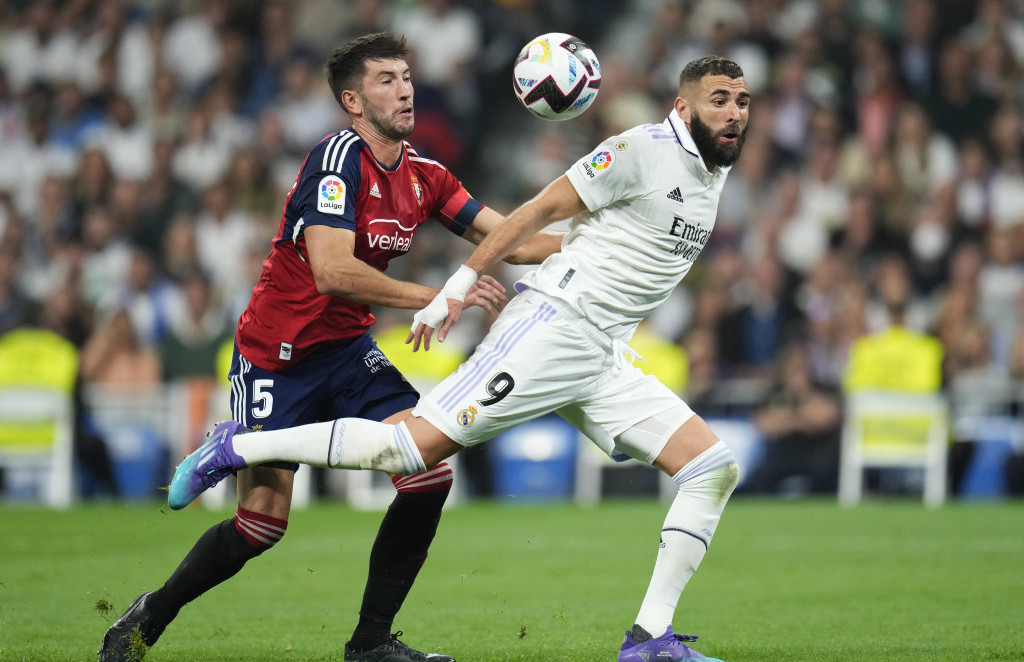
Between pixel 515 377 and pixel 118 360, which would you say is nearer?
pixel 515 377

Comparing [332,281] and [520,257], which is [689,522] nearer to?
[520,257]

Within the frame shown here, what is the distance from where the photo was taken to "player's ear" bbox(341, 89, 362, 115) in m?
6.25

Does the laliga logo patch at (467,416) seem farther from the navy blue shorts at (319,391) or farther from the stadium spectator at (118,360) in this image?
the stadium spectator at (118,360)

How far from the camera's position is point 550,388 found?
5.89 m

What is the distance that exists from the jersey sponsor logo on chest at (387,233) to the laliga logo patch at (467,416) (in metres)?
0.91

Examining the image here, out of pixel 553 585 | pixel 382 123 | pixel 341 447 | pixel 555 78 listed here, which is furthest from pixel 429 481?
pixel 553 585

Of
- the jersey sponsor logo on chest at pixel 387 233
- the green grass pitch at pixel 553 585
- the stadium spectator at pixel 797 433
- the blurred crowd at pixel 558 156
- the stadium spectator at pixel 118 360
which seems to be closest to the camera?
the jersey sponsor logo on chest at pixel 387 233

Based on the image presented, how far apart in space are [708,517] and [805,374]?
902 cm

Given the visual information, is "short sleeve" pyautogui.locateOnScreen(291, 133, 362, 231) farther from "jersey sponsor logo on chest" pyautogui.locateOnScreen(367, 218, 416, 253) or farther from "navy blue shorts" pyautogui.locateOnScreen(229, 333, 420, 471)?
"navy blue shorts" pyautogui.locateOnScreen(229, 333, 420, 471)

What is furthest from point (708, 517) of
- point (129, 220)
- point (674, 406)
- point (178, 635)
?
point (129, 220)

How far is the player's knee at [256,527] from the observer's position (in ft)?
20.1

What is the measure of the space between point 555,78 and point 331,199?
3.75ft

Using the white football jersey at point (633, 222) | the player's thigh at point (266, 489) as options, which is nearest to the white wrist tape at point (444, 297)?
the white football jersey at point (633, 222)

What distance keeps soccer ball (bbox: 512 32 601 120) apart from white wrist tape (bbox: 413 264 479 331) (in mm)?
865
